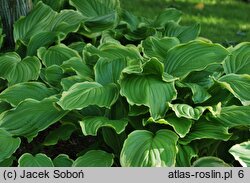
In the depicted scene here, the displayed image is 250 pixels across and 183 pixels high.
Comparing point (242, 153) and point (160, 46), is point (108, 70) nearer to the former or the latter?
Answer: point (160, 46)

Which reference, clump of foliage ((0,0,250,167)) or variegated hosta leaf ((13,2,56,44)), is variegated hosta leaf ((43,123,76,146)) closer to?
clump of foliage ((0,0,250,167))

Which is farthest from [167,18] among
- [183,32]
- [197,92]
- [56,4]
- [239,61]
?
[197,92]

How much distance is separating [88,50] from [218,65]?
95 centimetres

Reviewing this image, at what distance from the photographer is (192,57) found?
146 inches

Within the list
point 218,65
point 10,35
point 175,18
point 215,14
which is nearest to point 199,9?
point 215,14

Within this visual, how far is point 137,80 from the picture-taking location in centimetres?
354

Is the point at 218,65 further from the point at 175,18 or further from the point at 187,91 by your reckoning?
the point at 175,18

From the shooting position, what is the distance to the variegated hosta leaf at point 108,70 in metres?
3.76

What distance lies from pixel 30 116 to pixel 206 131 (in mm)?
1084

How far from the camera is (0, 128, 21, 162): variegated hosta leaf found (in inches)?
133

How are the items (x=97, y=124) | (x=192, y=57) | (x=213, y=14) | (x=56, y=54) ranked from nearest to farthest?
1. (x=97, y=124)
2. (x=192, y=57)
3. (x=56, y=54)
4. (x=213, y=14)

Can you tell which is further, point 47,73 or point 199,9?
point 199,9

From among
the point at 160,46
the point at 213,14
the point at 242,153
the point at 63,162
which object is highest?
the point at 160,46

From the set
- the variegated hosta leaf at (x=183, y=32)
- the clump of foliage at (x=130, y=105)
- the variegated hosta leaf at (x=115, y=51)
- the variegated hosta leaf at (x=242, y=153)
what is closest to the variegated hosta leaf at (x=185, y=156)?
the clump of foliage at (x=130, y=105)
